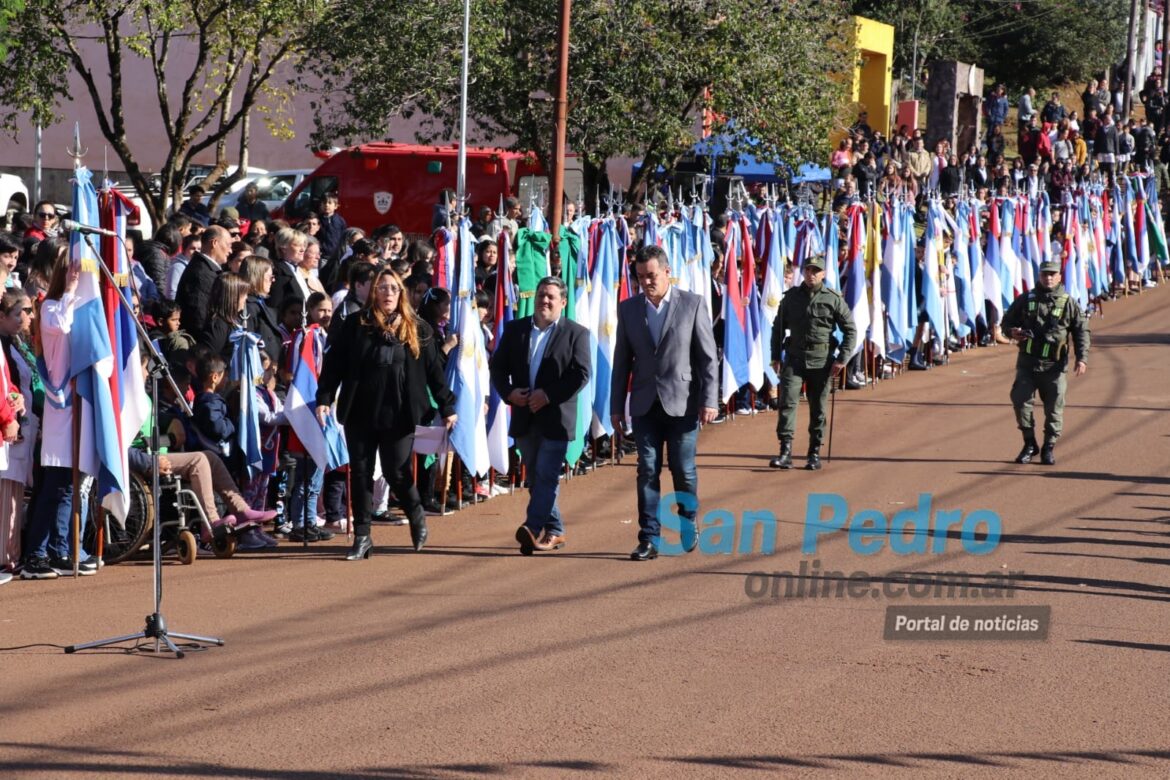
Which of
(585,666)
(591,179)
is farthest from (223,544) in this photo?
(591,179)

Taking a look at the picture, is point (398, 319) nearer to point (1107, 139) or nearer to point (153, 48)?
point (153, 48)

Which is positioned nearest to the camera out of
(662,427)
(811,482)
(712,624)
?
(712,624)

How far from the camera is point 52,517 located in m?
10.3

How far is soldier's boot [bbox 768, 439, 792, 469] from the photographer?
1499 cm

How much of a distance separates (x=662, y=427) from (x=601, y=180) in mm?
18151

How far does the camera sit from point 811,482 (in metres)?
14.3

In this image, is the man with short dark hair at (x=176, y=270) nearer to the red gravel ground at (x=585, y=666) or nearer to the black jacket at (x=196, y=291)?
the black jacket at (x=196, y=291)

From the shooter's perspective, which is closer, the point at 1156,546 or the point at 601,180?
the point at 1156,546

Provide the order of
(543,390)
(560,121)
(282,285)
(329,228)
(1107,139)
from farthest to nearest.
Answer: (1107,139), (560,121), (329,228), (282,285), (543,390)

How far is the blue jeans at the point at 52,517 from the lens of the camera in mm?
10273

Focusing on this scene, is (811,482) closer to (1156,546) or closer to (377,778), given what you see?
(1156,546)

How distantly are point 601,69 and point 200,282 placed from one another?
48.1 feet

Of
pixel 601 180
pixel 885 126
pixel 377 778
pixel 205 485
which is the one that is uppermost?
pixel 885 126

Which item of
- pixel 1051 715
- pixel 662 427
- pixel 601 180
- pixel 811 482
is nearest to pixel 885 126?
pixel 601 180
